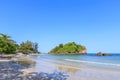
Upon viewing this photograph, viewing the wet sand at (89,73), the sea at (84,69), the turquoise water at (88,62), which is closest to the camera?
the wet sand at (89,73)

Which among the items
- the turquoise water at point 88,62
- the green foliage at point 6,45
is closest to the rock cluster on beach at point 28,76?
the turquoise water at point 88,62

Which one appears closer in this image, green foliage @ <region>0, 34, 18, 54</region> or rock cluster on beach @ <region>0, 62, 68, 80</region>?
rock cluster on beach @ <region>0, 62, 68, 80</region>

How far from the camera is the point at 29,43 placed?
146500mm

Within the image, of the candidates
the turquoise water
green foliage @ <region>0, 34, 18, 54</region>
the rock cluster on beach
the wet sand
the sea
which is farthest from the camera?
green foliage @ <region>0, 34, 18, 54</region>

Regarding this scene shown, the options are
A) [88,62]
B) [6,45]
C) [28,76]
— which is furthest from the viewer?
[6,45]

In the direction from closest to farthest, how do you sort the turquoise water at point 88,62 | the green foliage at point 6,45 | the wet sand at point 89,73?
1. the wet sand at point 89,73
2. the turquoise water at point 88,62
3. the green foliage at point 6,45

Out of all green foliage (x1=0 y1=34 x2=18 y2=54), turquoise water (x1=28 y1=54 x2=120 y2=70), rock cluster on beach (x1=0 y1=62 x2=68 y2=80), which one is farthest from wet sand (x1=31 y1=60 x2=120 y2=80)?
green foliage (x1=0 y1=34 x2=18 y2=54)

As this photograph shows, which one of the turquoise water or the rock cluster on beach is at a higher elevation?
the turquoise water

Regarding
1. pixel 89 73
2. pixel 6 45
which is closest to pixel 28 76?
pixel 89 73

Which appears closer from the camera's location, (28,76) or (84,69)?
(28,76)

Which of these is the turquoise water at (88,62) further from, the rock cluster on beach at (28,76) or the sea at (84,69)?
the rock cluster on beach at (28,76)

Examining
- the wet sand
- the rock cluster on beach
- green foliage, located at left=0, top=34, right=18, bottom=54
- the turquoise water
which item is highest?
green foliage, located at left=0, top=34, right=18, bottom=54

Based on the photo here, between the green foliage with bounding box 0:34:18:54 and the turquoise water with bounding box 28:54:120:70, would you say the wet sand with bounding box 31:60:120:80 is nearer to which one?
the turquoise water with bounding box 28:54:120:70

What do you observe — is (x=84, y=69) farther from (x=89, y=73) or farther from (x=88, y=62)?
(x=88, y=62)
